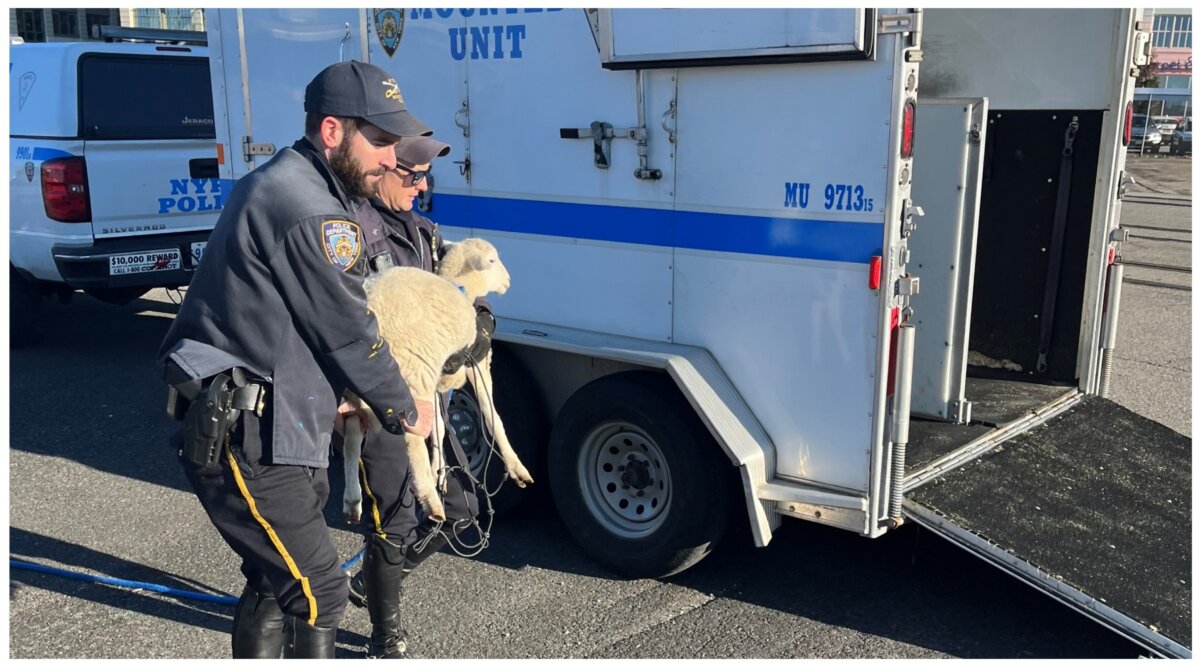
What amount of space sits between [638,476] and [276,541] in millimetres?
1788

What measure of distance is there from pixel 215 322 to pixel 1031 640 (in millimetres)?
2985

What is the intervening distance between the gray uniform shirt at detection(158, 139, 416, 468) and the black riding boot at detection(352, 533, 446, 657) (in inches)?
32.8

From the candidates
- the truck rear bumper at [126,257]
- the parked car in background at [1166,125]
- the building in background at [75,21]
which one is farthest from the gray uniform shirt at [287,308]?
the parked car in background at [1166,125]

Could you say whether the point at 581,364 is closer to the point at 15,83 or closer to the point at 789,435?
the point at 789,435

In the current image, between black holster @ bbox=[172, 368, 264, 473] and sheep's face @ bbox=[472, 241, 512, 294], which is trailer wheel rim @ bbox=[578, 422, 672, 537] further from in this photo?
black holster @ bbox=[172, 368, 264, 473]

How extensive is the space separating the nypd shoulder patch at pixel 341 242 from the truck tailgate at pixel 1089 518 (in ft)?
→ 7.42

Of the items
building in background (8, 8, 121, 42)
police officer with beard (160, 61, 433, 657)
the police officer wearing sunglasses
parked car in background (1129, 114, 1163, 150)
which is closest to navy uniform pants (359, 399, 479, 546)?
the police officer wearing sunglasses

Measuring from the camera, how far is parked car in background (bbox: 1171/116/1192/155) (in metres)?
36.9

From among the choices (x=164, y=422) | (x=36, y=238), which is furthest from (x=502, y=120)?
(x=36, y=238)

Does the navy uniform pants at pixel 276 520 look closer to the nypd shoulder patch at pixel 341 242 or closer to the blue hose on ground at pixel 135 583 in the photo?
the nypd shoulder patch at pixel 341 242

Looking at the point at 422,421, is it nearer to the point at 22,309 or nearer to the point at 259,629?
the point at 259,629

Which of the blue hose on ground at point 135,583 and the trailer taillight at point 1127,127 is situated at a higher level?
the trailer taillight at point 1127,127

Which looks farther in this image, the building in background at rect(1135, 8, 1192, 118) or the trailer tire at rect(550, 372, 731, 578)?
the building in background at rect(1135, 8, 1192, 118)

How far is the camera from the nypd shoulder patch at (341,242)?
104 inches
